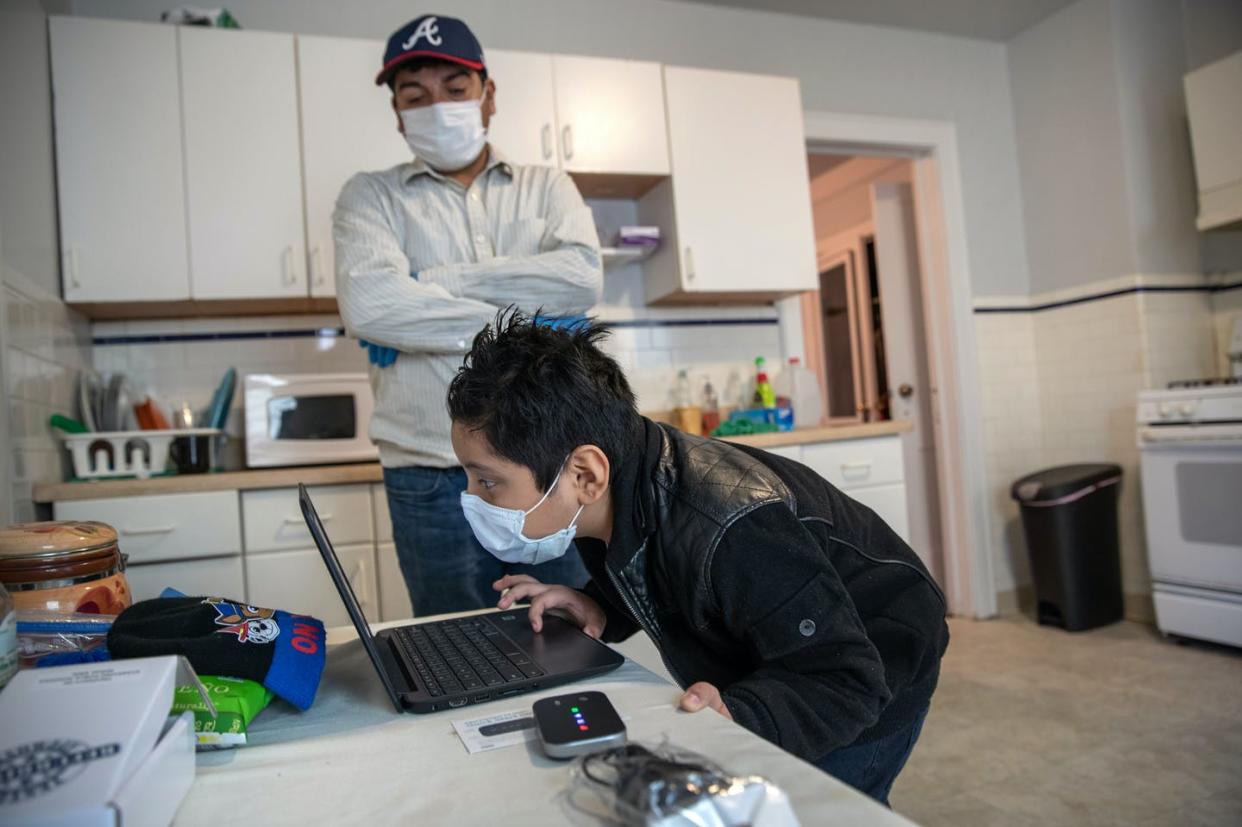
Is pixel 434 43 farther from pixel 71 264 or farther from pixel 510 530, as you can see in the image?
pixel 71 264

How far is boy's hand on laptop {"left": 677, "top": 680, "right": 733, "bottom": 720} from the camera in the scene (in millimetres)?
672

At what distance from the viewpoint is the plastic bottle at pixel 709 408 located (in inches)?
124

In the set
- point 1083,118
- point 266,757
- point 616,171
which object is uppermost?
point 1083,118

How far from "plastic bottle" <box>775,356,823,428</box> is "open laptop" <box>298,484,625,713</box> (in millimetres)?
2400

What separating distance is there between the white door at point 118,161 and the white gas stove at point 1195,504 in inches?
131

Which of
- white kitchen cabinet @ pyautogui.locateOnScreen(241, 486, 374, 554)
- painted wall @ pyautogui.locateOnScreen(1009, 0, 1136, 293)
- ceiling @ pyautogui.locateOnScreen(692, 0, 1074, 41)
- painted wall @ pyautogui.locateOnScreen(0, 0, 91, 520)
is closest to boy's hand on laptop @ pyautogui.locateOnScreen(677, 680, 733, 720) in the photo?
painted wall @ pyautogui.locateOnScreen(0, 0, 91, 520)

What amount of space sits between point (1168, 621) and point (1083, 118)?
2055 mm

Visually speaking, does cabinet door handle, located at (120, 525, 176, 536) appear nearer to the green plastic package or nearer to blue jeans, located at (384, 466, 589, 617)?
blue jeans, located at (384, 466, 589, 617)

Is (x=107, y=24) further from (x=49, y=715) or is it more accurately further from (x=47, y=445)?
(x=49, y=715)

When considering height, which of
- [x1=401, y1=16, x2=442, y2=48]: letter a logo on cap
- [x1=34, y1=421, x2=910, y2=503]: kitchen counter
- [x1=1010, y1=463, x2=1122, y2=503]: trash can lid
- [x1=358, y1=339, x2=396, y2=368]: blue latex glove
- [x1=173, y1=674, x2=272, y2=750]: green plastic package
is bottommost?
[x1=1010, y1=463, x2=1122, y2=503]: trash can lid

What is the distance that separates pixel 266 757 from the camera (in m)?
0.66

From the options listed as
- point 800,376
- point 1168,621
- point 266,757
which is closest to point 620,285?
point 800,376

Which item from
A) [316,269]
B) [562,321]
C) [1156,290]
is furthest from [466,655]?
[1156,290]

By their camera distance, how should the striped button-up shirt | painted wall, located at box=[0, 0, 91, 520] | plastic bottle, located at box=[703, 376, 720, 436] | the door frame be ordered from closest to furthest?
the striped button-up shirt → painted wall, located at box=[0, 0, 91, 520] → plastic bottle, located at box=[703, 376, 720, 436] → the door frame
